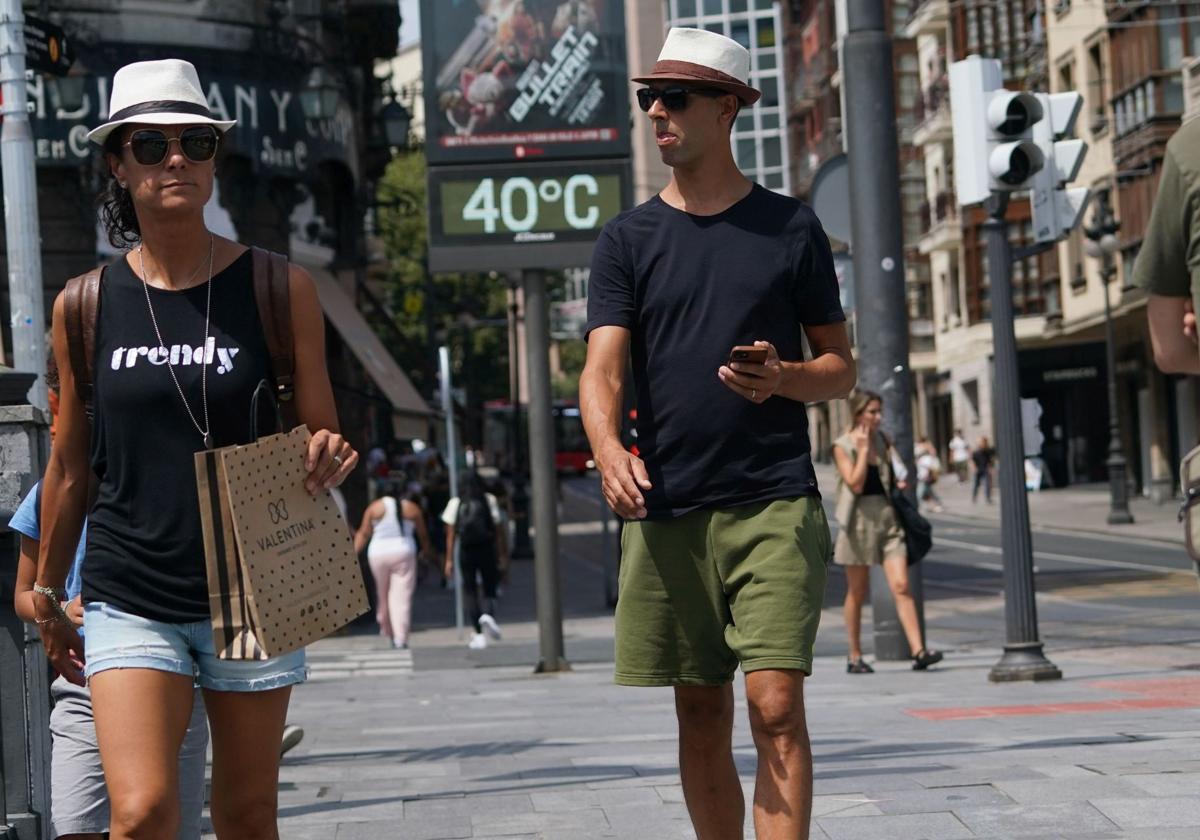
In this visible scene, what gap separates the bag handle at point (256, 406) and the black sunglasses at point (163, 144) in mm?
498

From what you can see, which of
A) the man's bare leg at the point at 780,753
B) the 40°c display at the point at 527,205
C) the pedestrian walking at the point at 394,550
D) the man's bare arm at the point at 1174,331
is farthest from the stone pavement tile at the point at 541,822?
the pedestrian walking at the point at 394,550

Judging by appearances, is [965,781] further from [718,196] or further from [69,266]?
[69,266]

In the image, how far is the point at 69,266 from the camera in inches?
865

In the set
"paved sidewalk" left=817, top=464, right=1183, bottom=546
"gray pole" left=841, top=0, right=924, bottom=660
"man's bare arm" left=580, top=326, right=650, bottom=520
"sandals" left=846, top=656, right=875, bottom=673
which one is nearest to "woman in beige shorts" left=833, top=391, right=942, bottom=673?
"sandals" left=846, top=656, right=875, bottom=673

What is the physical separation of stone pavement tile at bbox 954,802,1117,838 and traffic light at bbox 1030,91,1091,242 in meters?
6.50

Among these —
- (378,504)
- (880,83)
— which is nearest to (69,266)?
Answer: (378,504)

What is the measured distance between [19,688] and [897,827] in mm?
2658

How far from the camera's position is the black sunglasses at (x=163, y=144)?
4.57m

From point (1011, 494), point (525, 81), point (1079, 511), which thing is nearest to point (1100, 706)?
point (1011, 494)

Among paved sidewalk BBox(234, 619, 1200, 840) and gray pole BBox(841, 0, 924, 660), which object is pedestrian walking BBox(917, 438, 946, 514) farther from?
paved sidewalk BBox(234, 619, 1200, 840)

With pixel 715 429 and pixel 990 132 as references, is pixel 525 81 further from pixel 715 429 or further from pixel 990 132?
pixel 715 429

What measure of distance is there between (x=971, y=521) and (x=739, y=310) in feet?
136

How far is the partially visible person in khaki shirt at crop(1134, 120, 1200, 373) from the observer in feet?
13.6

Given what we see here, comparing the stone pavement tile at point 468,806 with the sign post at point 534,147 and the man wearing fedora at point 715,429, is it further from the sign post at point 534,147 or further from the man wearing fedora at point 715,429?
the sign post at point 534,147
